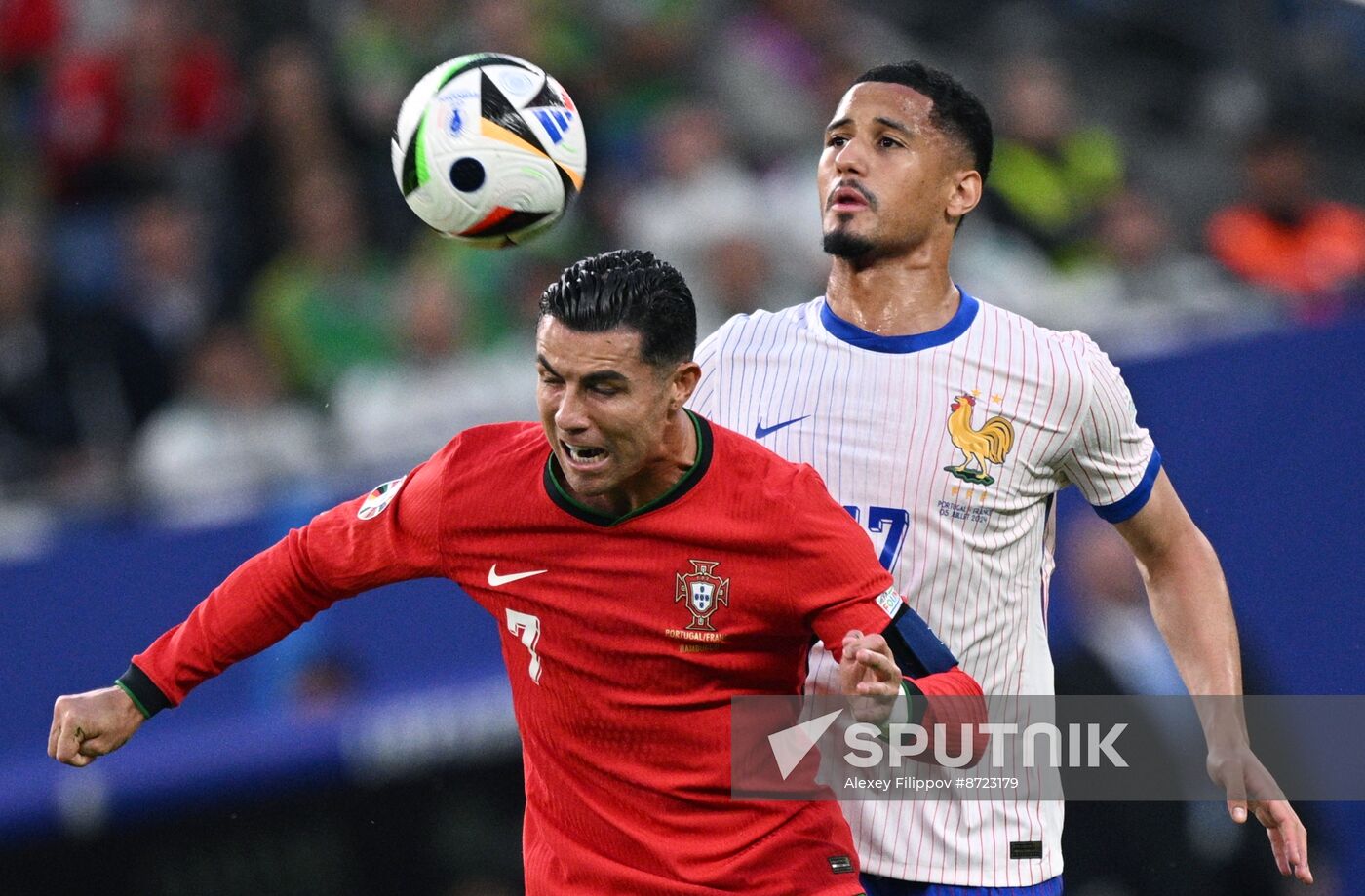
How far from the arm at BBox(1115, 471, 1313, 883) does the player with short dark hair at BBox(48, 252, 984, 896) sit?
1076mm

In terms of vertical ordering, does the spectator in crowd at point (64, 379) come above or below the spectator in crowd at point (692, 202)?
below

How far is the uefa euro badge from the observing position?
417cm

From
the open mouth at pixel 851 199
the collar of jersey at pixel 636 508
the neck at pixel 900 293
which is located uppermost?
the open mouth at pixel 851 199

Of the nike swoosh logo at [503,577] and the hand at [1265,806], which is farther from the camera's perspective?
the hand at [1265,806]

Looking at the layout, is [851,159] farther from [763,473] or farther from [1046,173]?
[1046,173]

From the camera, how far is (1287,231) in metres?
9.21

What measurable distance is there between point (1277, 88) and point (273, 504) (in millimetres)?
5613

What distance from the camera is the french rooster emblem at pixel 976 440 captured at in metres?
4.77

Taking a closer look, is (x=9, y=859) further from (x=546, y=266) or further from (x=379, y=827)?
(x=546, y=266)

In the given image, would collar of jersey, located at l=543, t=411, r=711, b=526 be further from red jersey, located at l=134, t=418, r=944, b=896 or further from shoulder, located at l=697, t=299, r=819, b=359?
shoulder, located at l=697, t=299, r=819, b=359

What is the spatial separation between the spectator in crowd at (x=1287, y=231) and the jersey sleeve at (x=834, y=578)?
5.32m

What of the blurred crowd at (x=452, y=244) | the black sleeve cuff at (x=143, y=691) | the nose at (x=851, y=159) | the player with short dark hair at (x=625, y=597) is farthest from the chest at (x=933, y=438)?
the blurred crowd at (x=452, y=244)

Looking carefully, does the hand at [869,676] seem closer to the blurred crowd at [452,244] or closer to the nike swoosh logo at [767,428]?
the nike swoosh logo at [767,428]

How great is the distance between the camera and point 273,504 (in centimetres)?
830
